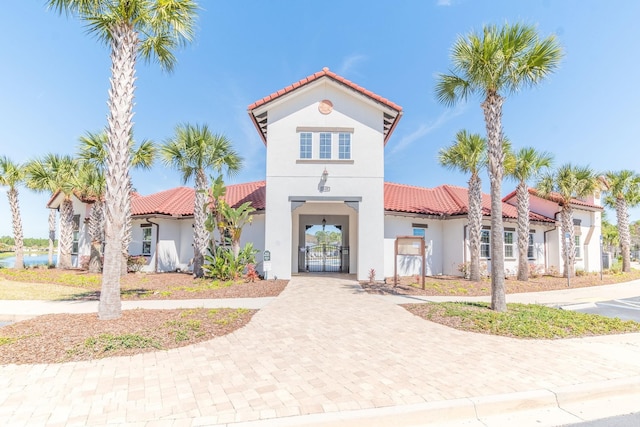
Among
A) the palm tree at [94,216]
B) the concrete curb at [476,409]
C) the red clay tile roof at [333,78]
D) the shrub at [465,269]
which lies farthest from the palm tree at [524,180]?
the palm tree at [94,216]

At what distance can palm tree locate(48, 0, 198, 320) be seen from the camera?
7.73 m

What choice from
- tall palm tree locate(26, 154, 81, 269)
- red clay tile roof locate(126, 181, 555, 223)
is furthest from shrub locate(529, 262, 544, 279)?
tall palm tree locate(26, 154, 81, 269)

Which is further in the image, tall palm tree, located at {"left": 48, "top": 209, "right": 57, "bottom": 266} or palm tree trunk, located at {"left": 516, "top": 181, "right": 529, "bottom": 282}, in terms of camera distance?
tall palm tree, located at {"left": 48, "top": 209, "right": 57, "bottom": 266}

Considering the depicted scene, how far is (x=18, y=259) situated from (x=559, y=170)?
119ft

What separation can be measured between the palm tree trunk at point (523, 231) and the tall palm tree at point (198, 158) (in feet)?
53.7

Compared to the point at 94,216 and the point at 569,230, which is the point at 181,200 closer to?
the point at 94,216

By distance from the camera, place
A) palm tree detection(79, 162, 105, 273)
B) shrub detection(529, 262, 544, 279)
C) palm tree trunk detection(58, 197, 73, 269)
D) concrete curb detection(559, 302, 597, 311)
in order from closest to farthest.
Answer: concrete curb detection(559, 302, 597, 311)
shrub detection(529, 262, 544, 279)
palm tree detection(79, 162, 105, 273)
palm tree trunk detection(58, 197, 73, 269)

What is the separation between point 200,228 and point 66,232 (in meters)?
12.9

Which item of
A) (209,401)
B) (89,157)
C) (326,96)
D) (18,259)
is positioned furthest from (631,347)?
(18,259)

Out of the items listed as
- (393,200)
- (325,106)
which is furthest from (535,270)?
(325,106)

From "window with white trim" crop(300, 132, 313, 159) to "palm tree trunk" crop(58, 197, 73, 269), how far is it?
58.7 ft

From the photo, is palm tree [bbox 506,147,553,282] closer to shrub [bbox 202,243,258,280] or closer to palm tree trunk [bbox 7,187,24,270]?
shrub [bbox 202,243,258,280]

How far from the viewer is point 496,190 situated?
966 cm

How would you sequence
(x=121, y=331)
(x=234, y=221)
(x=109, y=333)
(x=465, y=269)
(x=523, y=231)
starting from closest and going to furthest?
(x=109, y=333), (x=121, y=331), (x=234, y=221), (x=465, y=269), (x=523, y=231)
